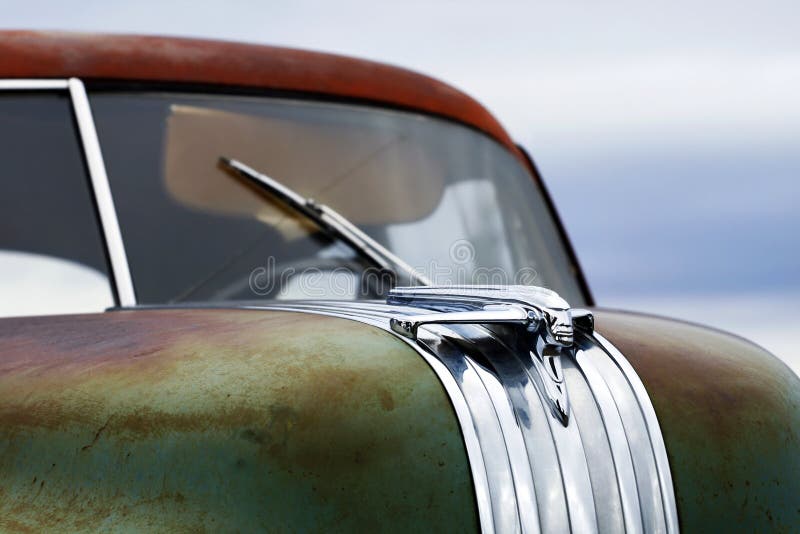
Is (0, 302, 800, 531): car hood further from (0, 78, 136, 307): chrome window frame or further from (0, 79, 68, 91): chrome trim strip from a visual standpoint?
(0, 79, 68, 91): chrome trim strip

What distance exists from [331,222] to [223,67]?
1.62ft

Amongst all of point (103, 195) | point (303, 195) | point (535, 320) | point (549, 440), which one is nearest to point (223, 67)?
point (303, 195)

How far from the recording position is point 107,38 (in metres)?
2.60

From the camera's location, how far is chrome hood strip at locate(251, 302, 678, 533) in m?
1.41

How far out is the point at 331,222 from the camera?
2.46 m

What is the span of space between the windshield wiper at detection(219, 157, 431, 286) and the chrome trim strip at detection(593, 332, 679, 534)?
2.97 ft

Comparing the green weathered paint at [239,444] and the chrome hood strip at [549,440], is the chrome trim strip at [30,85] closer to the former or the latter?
the green weathered paint at [239,444]

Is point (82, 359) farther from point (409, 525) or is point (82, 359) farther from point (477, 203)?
point (477, 203)

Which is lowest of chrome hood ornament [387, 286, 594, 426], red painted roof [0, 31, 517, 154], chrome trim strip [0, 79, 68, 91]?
chrome hood ornament [387, 286, 594, 426]

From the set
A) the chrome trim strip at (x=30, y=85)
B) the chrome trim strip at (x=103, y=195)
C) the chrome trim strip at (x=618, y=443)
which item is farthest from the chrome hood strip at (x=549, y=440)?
the chrome trim strip at (x=30, y=85)

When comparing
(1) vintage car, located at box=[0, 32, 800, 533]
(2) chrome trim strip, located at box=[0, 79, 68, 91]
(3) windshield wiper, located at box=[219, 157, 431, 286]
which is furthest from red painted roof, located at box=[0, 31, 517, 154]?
(3) windshield wiper, located at box=[219, 157, 431, 286]

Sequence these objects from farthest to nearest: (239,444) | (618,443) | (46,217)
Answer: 1. (46,217)
2. (618,443)
3. (239,444)

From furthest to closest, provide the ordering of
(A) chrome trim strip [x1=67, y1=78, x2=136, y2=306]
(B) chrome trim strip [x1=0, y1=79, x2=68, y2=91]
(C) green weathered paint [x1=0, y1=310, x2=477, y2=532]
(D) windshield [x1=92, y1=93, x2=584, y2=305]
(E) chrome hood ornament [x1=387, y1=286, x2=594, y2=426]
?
(B) chrome trim strip [x1=0, y1=79, x2=68, y2=91]
(D) windshield [x1=92, y1=93, x2=584, y2=305]
(A) chrome trim strip [x1=67, y1=78, x2=136, y2=306]
(E) chrome hood ornament [x1=387, y1=286, x2=594, y2=426]
(C) green weathered paint [x1=0, y1=310, x2=477, y2=532]

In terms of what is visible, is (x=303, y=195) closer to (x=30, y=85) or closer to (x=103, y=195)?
(x=103, y=195)
